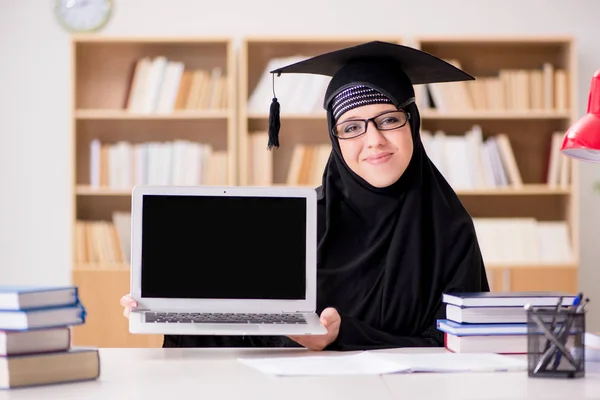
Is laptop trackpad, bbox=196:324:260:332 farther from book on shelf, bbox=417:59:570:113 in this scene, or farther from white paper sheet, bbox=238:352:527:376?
book on shelf, bbox=417:59:570:113

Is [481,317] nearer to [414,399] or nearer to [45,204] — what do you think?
[414,399]

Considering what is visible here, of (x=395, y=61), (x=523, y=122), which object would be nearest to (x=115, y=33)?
(x=523, y=122)

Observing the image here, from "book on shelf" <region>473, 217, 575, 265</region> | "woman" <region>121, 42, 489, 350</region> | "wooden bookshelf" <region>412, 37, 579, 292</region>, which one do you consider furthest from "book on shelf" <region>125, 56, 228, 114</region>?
"woman" <region>121, 42, 489, 350</region>

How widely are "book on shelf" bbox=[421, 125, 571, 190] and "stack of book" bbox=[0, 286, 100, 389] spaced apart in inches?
131

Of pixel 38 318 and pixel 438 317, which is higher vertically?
pixel 38 318

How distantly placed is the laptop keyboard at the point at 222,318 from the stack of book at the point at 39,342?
0.31 m

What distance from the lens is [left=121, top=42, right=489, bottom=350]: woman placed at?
2.33 metres

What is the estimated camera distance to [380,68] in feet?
7.94

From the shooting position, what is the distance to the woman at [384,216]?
233 centimetres

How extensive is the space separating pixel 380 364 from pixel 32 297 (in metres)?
0.66

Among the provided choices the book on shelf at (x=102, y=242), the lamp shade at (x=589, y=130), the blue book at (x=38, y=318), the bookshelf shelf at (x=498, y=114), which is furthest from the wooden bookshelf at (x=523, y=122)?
the blue book at (x=38, y=318)

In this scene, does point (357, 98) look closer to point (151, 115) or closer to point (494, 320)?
point (494, 320)

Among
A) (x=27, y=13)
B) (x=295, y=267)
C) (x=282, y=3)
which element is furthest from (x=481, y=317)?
(x=27, y=13)

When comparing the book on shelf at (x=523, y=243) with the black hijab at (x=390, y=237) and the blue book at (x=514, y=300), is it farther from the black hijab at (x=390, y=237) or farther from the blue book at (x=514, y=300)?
the blue book at (x=514, y=300)
